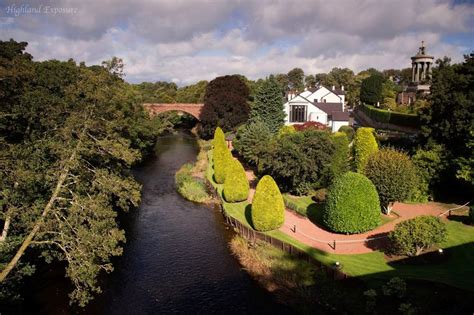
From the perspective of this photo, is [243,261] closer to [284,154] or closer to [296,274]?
[296,274]

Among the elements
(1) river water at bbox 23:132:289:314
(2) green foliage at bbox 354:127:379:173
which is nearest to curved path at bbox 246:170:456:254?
(1) river water at bbox 23:132:289:314

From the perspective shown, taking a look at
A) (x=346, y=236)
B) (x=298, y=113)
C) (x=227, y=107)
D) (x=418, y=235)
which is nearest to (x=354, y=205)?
(x=346, y=236)

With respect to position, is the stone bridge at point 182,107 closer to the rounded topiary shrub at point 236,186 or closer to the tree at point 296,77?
the rounded topiary shrub at point 236,186

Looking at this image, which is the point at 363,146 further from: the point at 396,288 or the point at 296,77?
the point at 296,77

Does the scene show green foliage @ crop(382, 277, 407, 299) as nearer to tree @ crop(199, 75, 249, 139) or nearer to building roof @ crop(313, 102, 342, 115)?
tree @ crop(199, 75, 249, 139)

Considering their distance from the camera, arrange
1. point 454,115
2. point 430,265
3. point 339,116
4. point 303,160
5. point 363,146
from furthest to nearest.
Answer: point 339,116 → point 363,146 → point 303,160 → point 454,115 → point 430,265

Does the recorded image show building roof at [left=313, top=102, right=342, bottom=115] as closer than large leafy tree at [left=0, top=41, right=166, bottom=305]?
No

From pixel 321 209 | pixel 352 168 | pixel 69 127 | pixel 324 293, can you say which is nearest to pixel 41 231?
pixel 69 127
